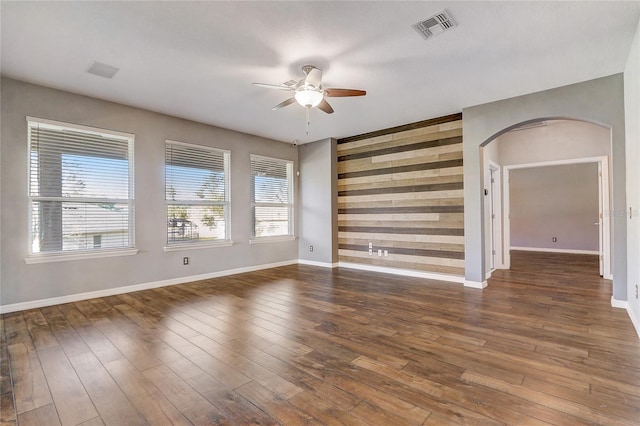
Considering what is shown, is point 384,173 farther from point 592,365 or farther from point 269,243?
point 592,365

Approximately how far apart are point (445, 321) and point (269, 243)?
3972mm

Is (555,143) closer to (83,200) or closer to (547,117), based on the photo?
(547,117)

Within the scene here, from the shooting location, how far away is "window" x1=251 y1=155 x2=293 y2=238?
6.05m

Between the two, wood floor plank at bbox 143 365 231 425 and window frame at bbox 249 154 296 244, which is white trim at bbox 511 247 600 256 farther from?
wood floor plank at bbox 143 365 231 425

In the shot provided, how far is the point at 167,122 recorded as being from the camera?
4758 mm

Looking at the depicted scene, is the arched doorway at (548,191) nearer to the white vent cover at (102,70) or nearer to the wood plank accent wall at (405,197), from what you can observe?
the wood plank accent wall at (405,197)

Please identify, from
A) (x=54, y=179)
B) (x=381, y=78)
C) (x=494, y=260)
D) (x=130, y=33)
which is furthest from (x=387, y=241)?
(x=54, y=179)

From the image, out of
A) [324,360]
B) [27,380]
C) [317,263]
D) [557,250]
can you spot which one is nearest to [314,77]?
[324,360]

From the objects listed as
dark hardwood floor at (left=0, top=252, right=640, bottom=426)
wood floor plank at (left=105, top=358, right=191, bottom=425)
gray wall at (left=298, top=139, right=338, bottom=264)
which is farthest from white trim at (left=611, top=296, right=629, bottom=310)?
wood floor plank at (left=105, top=358, right=191, bottom=425)

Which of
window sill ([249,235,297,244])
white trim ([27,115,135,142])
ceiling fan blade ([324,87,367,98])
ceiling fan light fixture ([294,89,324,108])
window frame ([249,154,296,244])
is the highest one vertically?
ceiling fan blade ([324,87,367,98])

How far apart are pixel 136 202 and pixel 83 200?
62cm

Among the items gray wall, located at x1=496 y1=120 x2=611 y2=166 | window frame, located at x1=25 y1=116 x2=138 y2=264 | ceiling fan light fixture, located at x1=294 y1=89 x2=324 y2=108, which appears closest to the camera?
ceiling fan light fixture, located at x1=294 y1=89 x2=324 y2=108

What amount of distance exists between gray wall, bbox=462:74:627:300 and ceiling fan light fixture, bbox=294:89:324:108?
2.54 metres

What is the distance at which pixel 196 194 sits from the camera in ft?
16.9
